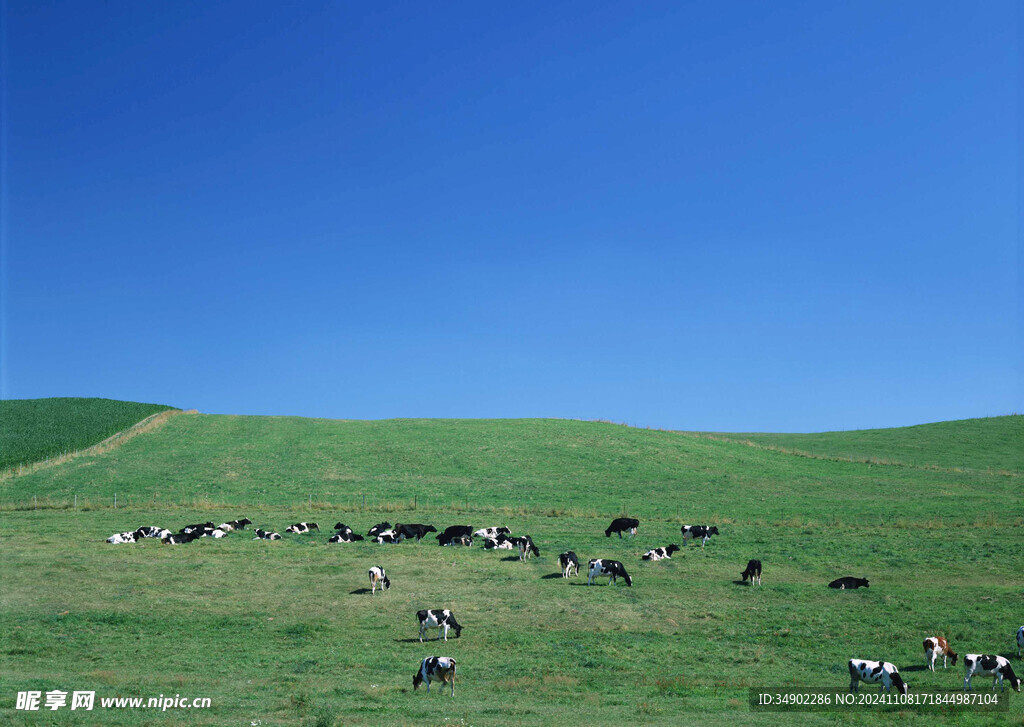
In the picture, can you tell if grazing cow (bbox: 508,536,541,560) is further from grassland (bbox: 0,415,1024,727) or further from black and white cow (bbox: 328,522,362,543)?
black and white cow (bbox: 328,522,362,543)

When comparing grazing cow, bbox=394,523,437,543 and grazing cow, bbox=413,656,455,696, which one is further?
grazing cow, bbox=394,523,437,543

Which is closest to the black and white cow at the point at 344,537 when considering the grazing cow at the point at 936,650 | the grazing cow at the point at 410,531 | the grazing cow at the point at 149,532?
the grazing cow at the point at 410,531

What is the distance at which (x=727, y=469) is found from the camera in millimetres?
67625

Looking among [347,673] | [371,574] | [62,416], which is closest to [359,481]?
[371,574]

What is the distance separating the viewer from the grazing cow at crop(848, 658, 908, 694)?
17562 mm

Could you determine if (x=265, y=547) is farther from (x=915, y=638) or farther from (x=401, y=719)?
(x=915, y=638)

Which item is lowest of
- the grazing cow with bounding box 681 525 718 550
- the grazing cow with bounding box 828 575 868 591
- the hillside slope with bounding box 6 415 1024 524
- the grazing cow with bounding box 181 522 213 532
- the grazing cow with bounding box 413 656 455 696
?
the grazing cow with bounding box 413 656 455 696

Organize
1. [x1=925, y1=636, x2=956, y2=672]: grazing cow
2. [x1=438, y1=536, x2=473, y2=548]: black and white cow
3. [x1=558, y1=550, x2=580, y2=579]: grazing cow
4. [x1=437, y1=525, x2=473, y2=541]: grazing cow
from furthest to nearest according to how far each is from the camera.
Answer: [x1=437, y1=525, x2=473, y2=541]: grazing cow, [x1=438, y1=536, x2=473, y2=548]: black and white cow, [x1=558, y1=550, x2=580, y2=579]: grazing cow, [x1=925, y1=636, x2=956, y2=672]: grazing cow

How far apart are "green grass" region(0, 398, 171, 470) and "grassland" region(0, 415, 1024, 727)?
15338 millimetres

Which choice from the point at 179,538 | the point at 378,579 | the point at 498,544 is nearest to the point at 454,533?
the point at 498,544

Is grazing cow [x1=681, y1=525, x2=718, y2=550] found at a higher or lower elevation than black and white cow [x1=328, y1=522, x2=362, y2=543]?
higher

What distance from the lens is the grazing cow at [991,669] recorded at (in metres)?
17.9

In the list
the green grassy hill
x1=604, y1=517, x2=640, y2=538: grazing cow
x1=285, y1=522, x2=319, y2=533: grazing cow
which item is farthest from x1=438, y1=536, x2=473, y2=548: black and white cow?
the green grassy hill

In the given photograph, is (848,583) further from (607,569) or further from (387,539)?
(387,539)
